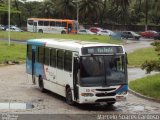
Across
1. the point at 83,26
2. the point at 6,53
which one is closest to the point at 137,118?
the point at 6,53

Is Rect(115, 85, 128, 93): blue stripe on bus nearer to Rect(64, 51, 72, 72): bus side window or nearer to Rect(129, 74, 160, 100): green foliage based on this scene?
Rect(64, 51, 72, 72): bus side window

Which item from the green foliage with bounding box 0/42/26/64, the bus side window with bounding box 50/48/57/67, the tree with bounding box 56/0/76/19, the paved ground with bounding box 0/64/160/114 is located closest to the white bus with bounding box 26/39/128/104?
the paved ground with bounding box 0/64/160/114

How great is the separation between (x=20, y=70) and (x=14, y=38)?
31.3 m

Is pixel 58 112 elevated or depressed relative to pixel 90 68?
depressed

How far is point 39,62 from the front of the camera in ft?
77.2

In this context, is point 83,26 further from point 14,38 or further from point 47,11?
point 14,38

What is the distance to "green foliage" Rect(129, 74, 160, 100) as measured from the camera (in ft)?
71.1

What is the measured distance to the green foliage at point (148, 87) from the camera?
21.7 m

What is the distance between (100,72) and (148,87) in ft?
18.4

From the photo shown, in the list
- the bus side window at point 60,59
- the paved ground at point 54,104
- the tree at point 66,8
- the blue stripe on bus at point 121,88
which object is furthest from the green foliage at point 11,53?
the tree at point 66,8

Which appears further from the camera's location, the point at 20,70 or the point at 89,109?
the point at 20,70

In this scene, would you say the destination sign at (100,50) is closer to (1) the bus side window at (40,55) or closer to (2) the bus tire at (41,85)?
(1) the bus side window at (40,55)

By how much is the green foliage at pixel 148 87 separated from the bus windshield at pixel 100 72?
10.7ft

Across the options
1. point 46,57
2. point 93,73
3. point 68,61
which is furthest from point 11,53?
point 93,73
